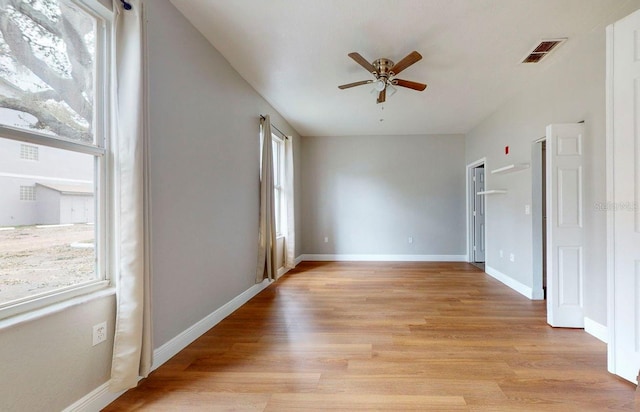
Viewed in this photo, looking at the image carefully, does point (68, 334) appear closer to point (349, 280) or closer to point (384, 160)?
point (349, 280)

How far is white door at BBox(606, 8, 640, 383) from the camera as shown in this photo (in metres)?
1.83

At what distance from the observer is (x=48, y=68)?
1.50 meters

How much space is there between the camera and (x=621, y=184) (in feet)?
6.22

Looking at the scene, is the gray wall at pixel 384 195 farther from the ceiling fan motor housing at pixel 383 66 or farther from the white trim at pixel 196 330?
the ceiling fan motor housing at pixel 383 66

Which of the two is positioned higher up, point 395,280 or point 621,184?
point 621,184

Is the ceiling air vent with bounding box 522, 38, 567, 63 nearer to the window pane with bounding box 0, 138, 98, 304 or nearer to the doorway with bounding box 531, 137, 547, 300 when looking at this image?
the doorway with bounding box 531, 137, 547, 300

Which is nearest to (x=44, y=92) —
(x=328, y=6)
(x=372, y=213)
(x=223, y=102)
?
(x=223, y=102)

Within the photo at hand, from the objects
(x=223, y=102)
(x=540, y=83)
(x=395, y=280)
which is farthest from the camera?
(x=395, y=280)

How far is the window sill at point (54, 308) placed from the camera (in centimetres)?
128

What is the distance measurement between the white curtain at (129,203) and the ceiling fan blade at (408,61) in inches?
79.7

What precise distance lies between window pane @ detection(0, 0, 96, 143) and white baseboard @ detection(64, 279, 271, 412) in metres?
1.42

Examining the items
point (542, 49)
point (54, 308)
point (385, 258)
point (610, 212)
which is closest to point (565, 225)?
point (610, 212)

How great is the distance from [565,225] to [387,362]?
2138 mm

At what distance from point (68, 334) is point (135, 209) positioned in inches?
27.4
